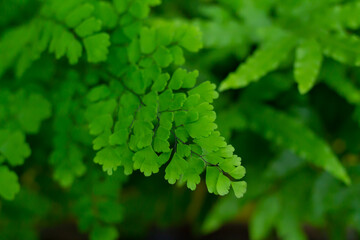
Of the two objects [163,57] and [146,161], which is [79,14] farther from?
[146,161]

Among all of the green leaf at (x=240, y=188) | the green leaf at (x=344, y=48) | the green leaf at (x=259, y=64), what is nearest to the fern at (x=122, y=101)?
the green leaf at (x=240, y=188)

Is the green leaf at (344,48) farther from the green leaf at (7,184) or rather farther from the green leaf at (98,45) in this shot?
the green leaf at (7,184)

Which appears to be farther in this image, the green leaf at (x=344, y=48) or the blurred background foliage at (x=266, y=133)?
the blurred background foliage at (x=266, y=133)

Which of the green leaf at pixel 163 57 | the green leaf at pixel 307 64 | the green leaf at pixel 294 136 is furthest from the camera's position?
the green leaf at pixel 294 136

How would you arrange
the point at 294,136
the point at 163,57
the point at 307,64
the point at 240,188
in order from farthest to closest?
the point at 294,136 < the point at 307,64 < the point at 163,57 < the point at 240,188

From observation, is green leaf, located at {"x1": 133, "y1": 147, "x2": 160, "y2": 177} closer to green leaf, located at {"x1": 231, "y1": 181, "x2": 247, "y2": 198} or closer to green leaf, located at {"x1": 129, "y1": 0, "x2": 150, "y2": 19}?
green leaf, located at {"x1": 231, "y1": 181, "x2": 247, "y2": 198}

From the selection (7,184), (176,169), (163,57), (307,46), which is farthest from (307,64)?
(7,184)

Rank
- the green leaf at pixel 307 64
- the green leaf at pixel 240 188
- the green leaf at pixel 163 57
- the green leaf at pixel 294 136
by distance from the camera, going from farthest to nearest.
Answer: the green leaf at pixel 294 136, the green leaf at pixel 307 64, the green leaf at pixel 163 57, the green leaf at pixel 240 188
